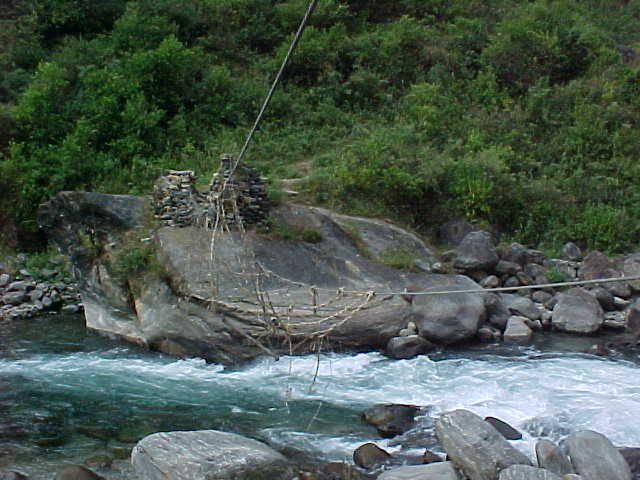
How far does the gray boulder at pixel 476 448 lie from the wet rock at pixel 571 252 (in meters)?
6.87

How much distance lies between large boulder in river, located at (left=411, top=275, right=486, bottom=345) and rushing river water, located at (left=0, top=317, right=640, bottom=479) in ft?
1.07

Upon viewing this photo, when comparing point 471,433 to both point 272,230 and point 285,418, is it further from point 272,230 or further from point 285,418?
point 272,230

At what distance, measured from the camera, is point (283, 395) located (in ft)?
27.3

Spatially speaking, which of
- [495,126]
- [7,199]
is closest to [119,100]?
[7,199]

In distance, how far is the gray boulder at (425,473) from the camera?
5.83m

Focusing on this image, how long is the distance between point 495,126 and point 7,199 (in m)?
10.3

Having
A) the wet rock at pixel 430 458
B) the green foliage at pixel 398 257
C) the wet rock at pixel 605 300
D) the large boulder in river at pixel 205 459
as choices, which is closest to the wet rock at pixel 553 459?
the wet rock at pixel 430 458

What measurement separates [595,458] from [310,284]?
5055 mm

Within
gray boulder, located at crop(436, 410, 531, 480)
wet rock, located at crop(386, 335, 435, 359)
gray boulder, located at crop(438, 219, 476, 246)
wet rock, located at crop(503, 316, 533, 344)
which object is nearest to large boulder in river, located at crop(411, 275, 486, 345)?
wet rock, located at crop(386, 335, 435, 359)

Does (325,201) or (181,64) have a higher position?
(181,64)

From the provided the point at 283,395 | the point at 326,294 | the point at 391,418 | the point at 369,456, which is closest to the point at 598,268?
the point at 326,294

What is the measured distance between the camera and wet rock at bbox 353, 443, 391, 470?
6.54 metres

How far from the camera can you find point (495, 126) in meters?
16.0

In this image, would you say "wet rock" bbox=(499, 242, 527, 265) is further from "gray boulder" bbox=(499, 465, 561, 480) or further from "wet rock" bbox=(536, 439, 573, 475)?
"gray boulder" bbox=(499, 465, 561, 480)
